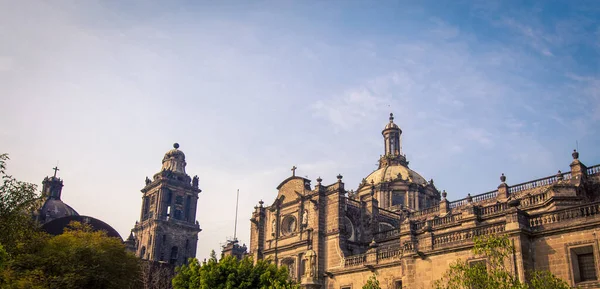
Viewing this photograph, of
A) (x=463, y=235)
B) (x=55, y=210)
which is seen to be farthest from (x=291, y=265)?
(x=55, y=210)

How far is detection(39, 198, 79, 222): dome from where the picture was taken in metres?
68.4

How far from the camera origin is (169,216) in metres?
66.9

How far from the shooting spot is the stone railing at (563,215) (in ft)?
72.3

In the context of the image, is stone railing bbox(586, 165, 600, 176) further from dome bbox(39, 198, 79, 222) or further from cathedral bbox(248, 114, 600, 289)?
dome bbox(39, 198, 79, 222)

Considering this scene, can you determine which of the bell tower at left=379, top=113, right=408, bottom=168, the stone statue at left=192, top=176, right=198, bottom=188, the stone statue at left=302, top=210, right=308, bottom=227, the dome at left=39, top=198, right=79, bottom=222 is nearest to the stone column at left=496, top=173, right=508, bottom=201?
the stone statue at left=302, top=210, right=308, bottom=227

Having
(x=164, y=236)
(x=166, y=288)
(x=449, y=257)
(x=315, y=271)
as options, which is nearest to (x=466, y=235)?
(x=449, y=257)

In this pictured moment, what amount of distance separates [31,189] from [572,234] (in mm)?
24938

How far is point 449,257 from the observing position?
1008 inches

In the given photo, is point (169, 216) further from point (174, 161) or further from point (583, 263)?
point (583, 263)

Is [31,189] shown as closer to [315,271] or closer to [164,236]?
[315,271]

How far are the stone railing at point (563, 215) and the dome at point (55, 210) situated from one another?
59.8 meters

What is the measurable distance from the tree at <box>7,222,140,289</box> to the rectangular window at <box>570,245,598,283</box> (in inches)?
972

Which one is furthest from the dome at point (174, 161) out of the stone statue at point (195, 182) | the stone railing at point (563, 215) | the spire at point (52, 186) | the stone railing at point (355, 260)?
the stone railing at point (563, 215)

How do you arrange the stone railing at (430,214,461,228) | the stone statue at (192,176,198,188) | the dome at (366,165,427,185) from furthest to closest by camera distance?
1. the stone statue at (192,176,198,188)
2. the dome at (366,165,427,185)
3. the stone railing at (430,214,461,228)
